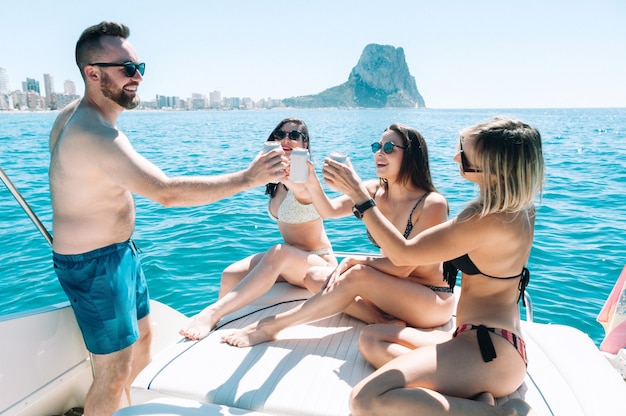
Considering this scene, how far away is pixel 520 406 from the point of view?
186cm

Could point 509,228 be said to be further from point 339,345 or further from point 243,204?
point 243,204

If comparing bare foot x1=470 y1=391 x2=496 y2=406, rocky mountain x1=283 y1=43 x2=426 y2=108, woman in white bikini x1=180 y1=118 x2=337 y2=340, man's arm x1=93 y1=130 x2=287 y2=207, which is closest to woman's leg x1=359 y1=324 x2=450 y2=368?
bare foot x1=470 y1=391 x2=496 y2=406

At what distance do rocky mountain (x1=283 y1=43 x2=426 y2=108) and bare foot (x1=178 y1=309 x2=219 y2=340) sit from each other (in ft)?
511

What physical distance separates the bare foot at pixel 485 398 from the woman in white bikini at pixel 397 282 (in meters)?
0.72

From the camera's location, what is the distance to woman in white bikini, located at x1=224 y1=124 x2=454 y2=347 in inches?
102

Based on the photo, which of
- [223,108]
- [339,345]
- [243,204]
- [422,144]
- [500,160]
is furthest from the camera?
[223,108]

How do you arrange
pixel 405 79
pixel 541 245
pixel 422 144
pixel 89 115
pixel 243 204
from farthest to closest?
pixel 405 79
pixel 243 204
pixel 541 245
pixel 422 144
pixel 89 115

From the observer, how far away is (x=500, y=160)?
1.87 meters

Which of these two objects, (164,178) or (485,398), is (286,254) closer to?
(164,178)

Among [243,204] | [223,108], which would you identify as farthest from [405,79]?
[243,204]

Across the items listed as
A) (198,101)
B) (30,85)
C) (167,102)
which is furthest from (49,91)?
(198,101)

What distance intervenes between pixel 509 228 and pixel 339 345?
120cm

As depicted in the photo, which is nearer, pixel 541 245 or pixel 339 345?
pixel 339 345

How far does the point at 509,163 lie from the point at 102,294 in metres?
2.03
